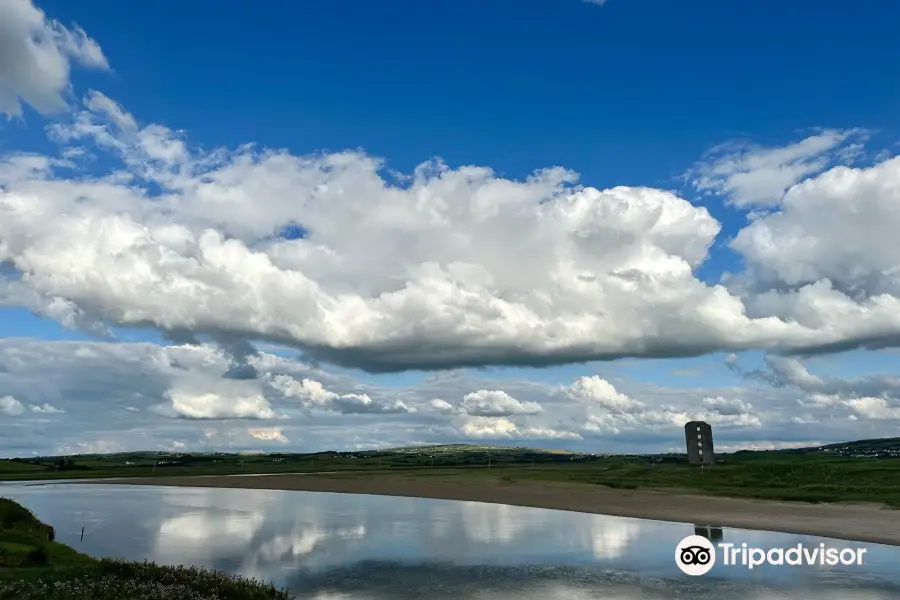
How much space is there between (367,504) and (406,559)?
184ft

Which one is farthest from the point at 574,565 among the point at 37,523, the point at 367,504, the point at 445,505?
the point at 367,504

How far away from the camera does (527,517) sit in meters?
71.8

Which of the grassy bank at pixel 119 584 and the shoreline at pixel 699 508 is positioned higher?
the grassy bank at pixel 119 584

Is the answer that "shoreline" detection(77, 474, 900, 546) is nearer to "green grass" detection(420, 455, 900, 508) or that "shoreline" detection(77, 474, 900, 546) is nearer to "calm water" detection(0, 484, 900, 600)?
"green grass" detection(420, 455, 900, 508)

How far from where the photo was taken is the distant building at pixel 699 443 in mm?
182250

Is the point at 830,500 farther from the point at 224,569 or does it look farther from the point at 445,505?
the point at 224,569

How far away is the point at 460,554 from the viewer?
44.2 m

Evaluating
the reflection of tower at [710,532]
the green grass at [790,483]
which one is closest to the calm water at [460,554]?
the reflection of tower at [710,532]

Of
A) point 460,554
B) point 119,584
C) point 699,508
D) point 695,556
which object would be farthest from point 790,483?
point 119,584

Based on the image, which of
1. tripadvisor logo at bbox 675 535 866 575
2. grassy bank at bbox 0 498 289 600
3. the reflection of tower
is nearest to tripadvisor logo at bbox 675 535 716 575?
tripadvisor logo at bbox 675 535 866 575

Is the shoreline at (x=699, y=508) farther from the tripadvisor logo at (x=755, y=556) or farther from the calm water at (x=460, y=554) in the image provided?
the tripadvisor logo at (x=755, y=556)

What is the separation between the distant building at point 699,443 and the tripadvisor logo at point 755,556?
144m

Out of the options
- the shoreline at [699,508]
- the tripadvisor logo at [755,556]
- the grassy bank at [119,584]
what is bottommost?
the shoreline at [699,508]

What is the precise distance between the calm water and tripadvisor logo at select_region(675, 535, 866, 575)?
0.98 meters
